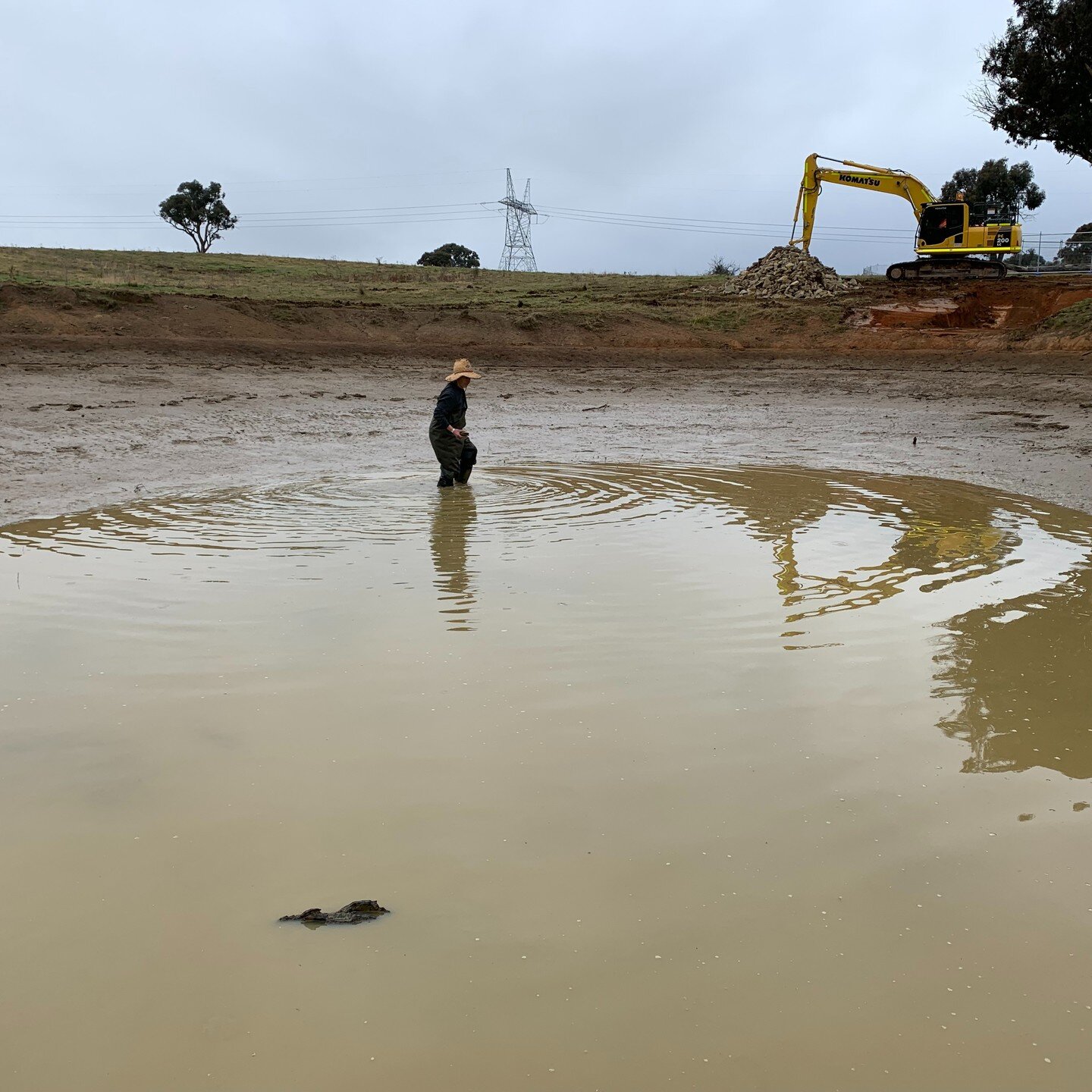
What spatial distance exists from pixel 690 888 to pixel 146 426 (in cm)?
1305

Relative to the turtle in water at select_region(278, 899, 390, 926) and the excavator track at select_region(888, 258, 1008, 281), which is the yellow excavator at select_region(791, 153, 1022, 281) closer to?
the excavator track at select_region(888, 258, 1008, 281)

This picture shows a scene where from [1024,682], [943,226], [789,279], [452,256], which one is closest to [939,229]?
[943,226]

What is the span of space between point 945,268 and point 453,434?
23.6 metres

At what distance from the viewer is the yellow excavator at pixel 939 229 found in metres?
28.6

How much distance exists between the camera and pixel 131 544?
7.53 m

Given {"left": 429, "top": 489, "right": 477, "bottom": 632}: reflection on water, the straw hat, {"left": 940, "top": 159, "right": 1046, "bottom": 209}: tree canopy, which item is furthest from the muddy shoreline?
{"left": 940, "top": 159, "right": 1046, "bottom": 209}: tree canopy

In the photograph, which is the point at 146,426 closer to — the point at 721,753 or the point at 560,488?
the point at 560,488

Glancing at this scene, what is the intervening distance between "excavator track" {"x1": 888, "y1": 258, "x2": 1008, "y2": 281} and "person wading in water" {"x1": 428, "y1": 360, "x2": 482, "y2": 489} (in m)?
22.0

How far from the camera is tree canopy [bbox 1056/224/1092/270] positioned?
37.6 meters

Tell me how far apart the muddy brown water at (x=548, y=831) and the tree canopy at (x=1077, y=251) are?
123 ft

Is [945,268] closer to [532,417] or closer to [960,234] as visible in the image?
[960,234]

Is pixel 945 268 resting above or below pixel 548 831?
above

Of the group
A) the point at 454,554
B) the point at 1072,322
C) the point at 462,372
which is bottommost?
the point at 454,554

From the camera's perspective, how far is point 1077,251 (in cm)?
3969
